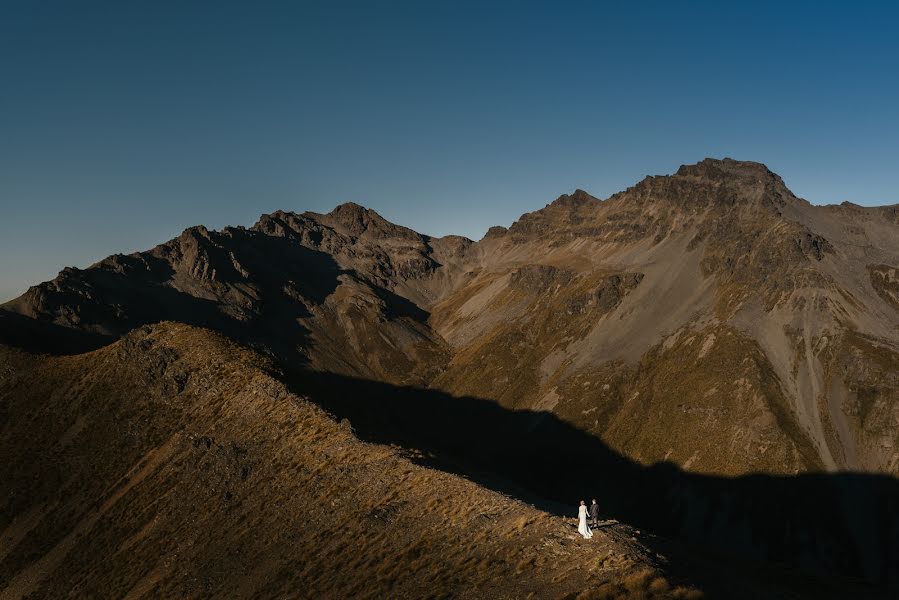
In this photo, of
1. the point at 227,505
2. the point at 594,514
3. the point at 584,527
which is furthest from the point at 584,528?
the point at 227,505

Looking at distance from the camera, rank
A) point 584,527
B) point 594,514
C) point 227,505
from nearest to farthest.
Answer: point 584,527, point 594,514, point 227,505

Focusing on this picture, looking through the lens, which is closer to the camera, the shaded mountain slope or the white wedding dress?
the white wedding dress

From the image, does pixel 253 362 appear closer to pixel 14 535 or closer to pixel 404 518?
pixel 14 535

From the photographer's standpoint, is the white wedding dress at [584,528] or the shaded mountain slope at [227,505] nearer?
the white wedding dress at [584,528]

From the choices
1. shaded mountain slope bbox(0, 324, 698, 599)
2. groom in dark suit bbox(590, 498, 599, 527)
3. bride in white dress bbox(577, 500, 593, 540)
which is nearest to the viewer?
bride in white dress bbox(577, 500, 593, 540)

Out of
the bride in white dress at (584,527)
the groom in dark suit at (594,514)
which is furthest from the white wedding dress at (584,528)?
the groom in dark suit at (594,514)

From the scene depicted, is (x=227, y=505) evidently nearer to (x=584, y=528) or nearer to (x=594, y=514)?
(x=584, y=528)

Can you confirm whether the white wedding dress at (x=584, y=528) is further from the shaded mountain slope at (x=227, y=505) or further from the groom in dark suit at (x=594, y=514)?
the groom in dark suit at (x=594, y=514)

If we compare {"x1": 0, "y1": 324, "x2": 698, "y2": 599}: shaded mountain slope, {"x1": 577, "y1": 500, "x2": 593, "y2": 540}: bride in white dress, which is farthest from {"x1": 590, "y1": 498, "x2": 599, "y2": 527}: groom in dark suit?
{"x1": 0, "y1": 324, "x2": 698, "y2": 599}: shaded mountain slope

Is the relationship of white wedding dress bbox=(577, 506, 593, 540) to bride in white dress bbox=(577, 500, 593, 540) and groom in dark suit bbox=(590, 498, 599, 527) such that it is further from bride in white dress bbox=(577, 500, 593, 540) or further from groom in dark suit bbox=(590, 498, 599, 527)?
groom in dark suit bbox=(590, 498, 599, 527)
